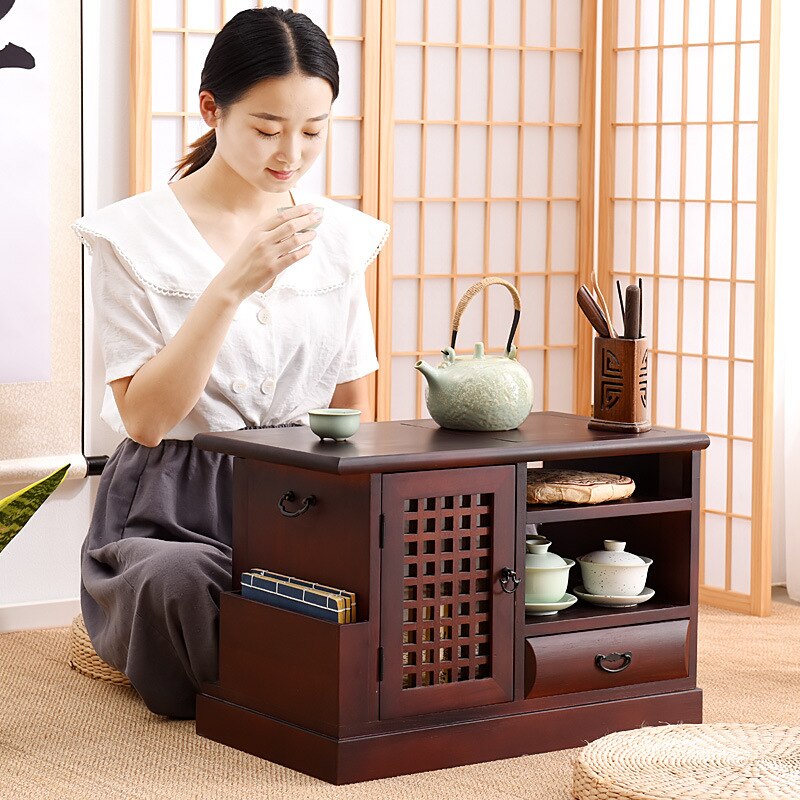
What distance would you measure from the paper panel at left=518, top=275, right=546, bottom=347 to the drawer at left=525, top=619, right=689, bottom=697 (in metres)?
1.88

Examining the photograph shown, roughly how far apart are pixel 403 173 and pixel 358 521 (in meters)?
2.04

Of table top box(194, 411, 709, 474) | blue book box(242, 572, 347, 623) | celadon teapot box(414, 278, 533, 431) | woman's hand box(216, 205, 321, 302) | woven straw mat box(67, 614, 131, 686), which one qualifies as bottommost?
woven straw mat box(67, 614, 131, 686)

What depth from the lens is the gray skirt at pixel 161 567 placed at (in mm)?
3020

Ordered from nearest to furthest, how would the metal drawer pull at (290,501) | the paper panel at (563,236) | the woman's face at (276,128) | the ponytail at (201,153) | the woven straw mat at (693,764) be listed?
1. the woven straw mat at (693,764)
2. the metal drawer pull at (290,501)
3. the woman's face at (276,128)
4. the ponytail at (201,153)
5. the paper panel at (563,236)

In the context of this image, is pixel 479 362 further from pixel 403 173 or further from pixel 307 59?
Result: pixel 403 173

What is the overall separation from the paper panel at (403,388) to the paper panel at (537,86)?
81 cm

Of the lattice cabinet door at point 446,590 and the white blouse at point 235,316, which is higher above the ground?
the white blouse at point 235,316

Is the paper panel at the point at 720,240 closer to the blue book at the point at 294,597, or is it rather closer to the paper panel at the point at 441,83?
the paper panel at the point at 441,83

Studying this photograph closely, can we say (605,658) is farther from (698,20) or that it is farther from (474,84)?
(698,20)

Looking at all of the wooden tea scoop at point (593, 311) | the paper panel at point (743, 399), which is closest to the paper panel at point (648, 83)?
the paper panel at point (743, 399)

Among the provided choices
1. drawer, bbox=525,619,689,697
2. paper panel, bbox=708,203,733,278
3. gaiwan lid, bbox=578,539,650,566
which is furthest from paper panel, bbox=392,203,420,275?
drawer, bbox=525,619,689,697

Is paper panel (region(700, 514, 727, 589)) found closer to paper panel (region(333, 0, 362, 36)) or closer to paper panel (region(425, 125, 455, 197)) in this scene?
paper panel (region(425, 125, 455, 197))

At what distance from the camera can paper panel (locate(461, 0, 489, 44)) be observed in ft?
15.0

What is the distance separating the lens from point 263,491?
285 centimetres
